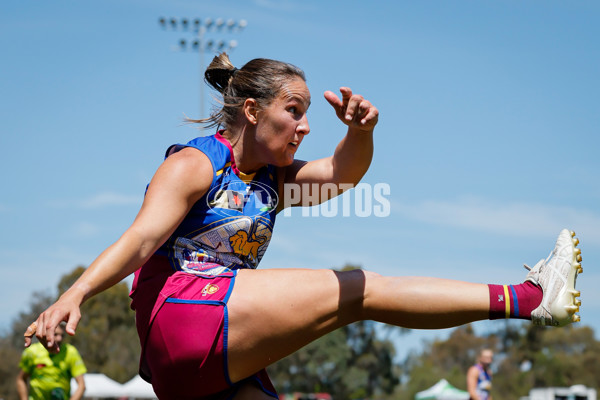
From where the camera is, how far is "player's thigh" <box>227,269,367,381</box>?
3262mm

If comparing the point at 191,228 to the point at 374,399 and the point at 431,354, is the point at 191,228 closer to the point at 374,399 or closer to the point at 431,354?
the point at 374,399

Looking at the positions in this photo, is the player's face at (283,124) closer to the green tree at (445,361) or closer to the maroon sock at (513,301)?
the maroon sock at (513,301)

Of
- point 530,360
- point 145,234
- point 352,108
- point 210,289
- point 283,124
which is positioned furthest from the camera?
point 530,360

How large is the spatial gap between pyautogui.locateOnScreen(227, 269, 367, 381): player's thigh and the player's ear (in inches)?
37.3

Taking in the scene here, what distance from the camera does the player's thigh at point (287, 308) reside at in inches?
128

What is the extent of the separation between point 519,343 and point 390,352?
1299cm

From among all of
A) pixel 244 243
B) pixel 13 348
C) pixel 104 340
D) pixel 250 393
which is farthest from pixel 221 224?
pixel 13 348

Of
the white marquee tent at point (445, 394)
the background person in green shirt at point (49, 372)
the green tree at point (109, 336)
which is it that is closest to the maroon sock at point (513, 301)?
the background person in green shirt at point (49, 372)

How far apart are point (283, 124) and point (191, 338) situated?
1228mm

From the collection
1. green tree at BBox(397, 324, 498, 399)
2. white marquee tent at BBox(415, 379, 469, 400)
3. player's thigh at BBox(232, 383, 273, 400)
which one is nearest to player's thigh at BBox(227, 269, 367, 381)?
player's thigh at BBox(232, 383, 273, 400)

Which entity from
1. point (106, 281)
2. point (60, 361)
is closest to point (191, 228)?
point (106, 281)

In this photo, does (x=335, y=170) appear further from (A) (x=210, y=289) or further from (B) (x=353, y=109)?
(A) (x=210, y=289)

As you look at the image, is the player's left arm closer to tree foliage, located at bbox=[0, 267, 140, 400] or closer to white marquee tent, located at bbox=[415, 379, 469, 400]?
white marquee tent, located at bbox=[415, 379, 469, 400]

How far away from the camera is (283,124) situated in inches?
151
